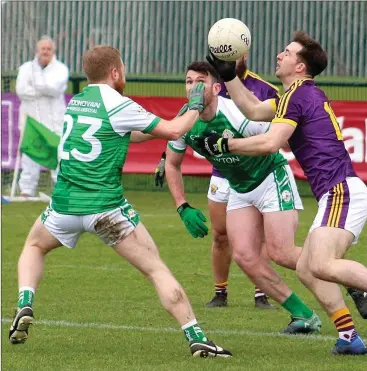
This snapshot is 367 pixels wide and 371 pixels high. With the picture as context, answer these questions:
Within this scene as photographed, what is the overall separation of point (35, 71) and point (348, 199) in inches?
414

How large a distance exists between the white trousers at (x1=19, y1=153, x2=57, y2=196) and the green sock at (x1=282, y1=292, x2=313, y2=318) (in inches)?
370

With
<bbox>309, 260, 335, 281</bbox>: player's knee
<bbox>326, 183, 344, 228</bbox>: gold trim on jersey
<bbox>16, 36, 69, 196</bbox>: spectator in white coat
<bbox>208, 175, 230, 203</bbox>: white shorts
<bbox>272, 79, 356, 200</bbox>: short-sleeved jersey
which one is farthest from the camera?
<bbox>16, 36, 69, 196</bbox>: spectator in white coat

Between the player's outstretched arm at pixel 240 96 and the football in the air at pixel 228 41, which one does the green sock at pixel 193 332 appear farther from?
the football in the air at pixel 228 41

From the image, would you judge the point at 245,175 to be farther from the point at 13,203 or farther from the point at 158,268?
the point at 13,203

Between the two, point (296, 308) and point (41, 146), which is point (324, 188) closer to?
point (296, 308)

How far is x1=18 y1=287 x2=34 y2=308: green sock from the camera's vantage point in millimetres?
8164

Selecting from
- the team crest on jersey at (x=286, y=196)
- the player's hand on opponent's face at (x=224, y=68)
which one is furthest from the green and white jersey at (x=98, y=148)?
the team crest on jersey at (x=286, y=196)

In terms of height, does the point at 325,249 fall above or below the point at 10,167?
above

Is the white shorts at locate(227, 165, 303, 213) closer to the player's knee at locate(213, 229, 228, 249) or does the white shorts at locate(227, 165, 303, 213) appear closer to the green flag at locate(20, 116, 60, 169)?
the player's knee at locate(213, 229, 228, 249)

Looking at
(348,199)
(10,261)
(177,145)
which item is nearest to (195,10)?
(10,261)

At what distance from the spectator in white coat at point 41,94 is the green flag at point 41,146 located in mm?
233

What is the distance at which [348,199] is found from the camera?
816cm

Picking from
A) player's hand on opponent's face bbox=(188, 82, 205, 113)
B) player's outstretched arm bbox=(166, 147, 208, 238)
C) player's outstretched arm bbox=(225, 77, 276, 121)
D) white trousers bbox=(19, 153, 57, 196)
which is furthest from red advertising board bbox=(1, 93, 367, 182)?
player's hand on opponent's face bbox=(188, 82, 205, 113)

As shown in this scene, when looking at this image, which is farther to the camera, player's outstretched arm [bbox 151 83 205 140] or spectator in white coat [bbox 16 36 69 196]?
spectator in white coat [bbox 16 36 69 196]
